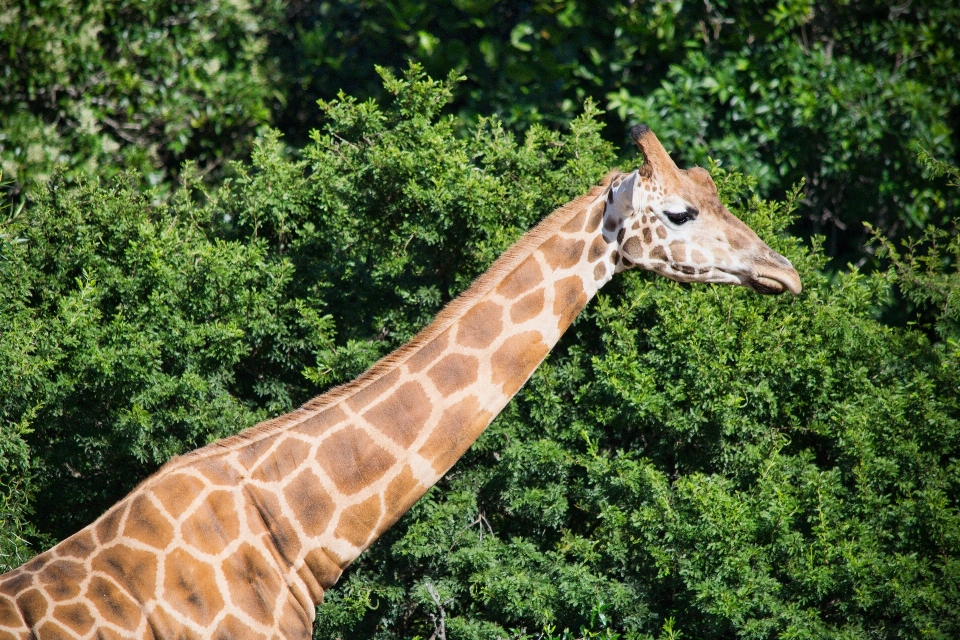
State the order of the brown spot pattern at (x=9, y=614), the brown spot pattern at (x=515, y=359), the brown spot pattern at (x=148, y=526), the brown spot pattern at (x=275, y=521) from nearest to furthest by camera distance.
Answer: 1. the brown spot pattern at (x=9, y=614)
2. the brown spot pattern at (x=148, y=526)
3. the brown spot pattern at (x=275, y=521)
4. the brown spot pattern at (x=515, y=359)

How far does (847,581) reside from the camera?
5141 millimetres

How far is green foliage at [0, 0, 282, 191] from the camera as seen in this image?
9.14 m

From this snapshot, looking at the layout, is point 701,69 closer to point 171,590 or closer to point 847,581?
point 847,581

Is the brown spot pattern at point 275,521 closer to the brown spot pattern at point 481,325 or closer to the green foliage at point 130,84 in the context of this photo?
the brown spot pattern at point 481,325

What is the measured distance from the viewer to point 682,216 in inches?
182

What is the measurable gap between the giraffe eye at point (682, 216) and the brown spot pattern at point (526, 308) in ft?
2.53

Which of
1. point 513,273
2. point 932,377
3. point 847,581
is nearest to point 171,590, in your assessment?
point 513,273

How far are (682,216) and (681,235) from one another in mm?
95

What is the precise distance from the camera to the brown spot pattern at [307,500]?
14.1 ft

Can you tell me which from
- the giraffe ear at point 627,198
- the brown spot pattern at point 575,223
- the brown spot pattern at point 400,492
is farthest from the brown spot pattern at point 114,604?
the giraffe ear at point 627,198

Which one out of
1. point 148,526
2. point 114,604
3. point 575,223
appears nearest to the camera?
point 114,604

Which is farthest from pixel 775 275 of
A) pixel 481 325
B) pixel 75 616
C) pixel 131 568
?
pixel 75 616

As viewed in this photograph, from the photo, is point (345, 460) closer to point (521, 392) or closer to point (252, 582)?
point (252, 582)

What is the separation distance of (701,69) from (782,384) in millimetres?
4401
